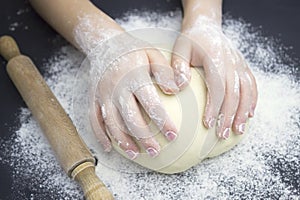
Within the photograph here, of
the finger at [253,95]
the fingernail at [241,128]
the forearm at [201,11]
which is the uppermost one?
the forearm at [201,11]

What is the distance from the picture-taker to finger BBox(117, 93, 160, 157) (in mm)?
1072

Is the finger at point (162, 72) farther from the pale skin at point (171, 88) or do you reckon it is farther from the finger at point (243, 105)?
the finger at point (243, 105)

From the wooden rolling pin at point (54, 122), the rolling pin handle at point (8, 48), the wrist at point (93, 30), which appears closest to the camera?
the wooden rolling pin at point (54, 122)

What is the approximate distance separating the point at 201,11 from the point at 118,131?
0.36 metres

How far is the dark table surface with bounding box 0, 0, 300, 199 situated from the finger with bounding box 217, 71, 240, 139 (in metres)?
0.27

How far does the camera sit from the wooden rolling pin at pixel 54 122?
1.06m

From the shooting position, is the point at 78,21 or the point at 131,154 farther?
the point at 78,21

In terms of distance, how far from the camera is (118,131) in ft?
3.60

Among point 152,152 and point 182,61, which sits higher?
point 182,61

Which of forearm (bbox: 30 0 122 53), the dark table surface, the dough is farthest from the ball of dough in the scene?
the dark table surface

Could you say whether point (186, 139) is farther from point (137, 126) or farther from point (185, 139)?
point (137, 126)

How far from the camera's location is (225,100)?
1122 mm

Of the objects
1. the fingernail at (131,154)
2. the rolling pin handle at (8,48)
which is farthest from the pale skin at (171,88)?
the rolling pin handle at (8,48)

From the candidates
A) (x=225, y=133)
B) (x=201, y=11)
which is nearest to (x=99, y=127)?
(x=225, y=133)
